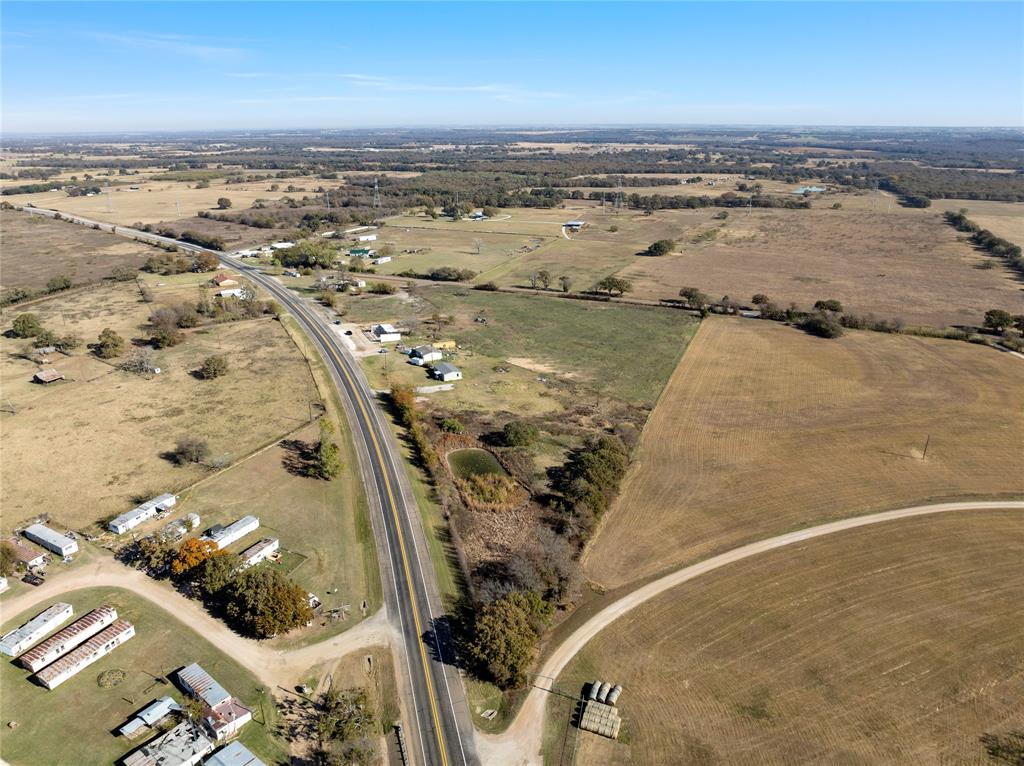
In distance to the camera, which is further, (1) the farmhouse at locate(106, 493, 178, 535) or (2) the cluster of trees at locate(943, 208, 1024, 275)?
(2) the cluster of trees at locate(943, 208, 1024, 275)

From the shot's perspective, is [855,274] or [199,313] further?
[855,274]

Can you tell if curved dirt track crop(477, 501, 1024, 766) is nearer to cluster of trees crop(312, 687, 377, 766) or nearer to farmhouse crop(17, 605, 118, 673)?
cluster of trees crop(312, 687, 377, 766)

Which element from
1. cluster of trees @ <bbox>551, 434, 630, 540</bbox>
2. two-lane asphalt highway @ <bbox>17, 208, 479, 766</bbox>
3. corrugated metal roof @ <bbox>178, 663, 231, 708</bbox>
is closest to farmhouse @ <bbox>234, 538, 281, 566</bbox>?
two-lane asphalt highway @ <bbox>17, 208, 479, 766</bbox>

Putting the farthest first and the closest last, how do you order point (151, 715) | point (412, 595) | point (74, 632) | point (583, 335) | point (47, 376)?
point (583, 335) < point (47, 376) < point (412, 595) < point (74, 632) < point (151, 715)

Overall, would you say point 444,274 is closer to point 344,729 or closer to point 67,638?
point 67,638

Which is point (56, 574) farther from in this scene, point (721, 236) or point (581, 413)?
point (721, 236)

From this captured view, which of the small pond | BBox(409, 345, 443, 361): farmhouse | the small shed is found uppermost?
the small shed

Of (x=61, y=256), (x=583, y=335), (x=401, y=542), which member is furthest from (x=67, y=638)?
(x=61, y=256)
